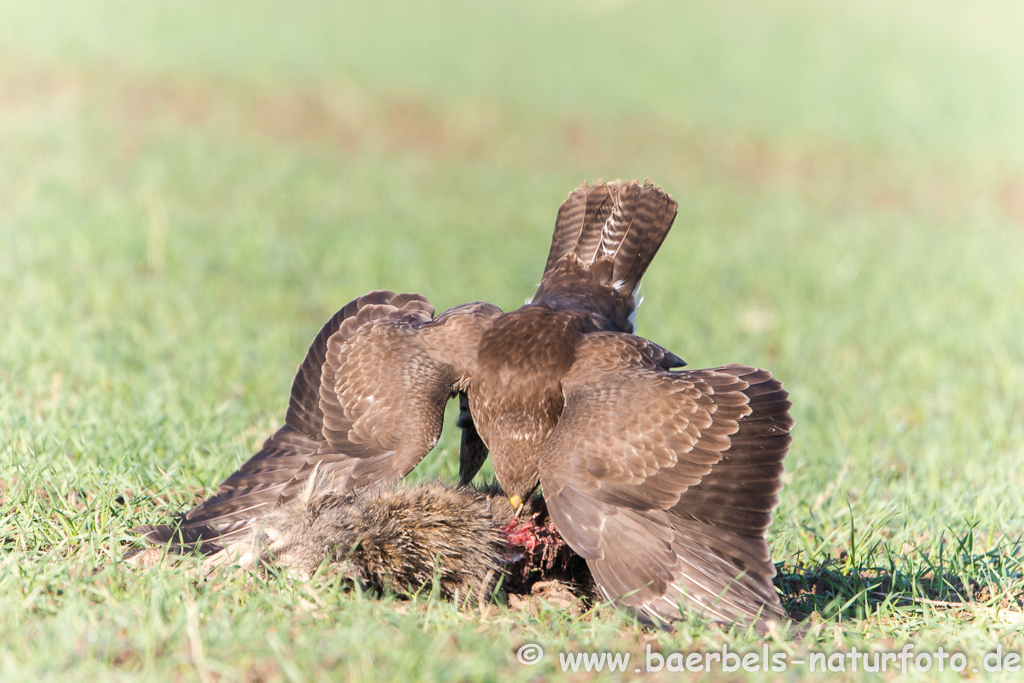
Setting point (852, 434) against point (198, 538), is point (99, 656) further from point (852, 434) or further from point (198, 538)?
point (852, 434)

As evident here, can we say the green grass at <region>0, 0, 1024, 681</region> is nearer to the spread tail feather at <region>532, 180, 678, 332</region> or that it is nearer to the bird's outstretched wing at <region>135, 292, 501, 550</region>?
the bird's outstretched wing at <region>135, 292, 501, 550</region>

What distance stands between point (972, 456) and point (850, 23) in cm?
2482

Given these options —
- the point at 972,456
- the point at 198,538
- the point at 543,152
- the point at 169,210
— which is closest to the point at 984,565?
the point at 972,456

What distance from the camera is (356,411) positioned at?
4238 millimetres

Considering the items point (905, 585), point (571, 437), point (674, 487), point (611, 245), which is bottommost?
point (905, 585)

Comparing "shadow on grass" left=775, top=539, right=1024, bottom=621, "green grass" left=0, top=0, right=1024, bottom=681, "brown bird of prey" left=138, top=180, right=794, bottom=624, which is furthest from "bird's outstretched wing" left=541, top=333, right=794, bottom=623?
"shadow on grass" left=775, top=539, right=1024, bottom=621

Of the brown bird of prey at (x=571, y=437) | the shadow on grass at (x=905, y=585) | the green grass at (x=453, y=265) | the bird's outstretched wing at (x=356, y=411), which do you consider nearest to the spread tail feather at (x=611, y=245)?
the brown bird of prey at (x=571, y=437)

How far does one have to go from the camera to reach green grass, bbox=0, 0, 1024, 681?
343 centimetres

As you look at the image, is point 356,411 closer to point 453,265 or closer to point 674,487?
point 674,487

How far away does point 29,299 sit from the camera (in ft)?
22.9

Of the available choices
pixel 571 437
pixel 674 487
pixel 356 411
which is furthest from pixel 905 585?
pixel 356 411

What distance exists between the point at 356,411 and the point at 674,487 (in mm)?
1463

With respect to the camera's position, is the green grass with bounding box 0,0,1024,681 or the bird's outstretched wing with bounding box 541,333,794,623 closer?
the green grass with bounding box 0,0,1024,681

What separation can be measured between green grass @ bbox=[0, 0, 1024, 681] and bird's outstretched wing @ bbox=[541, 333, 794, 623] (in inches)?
7.3
